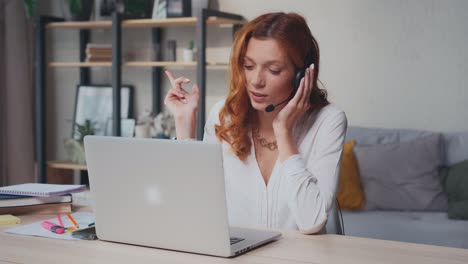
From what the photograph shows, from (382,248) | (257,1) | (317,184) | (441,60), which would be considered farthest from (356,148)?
(382,248)

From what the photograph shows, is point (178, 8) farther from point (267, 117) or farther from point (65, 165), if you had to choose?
point (267, 117)

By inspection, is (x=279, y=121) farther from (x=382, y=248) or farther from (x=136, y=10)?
(x=136, y=10)

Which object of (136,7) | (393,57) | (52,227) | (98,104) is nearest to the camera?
(52,227)

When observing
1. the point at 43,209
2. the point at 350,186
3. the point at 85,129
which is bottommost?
the point at 350,186

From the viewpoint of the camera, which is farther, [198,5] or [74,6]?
[74,6]

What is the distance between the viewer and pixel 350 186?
3.40m

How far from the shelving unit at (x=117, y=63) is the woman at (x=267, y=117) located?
72.6 inches

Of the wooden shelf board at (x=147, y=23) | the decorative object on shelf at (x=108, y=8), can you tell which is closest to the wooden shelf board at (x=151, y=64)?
the wooden shelf board at (x=147, y=23)

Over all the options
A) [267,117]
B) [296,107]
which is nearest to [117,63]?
[267,117]

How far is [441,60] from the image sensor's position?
370cm

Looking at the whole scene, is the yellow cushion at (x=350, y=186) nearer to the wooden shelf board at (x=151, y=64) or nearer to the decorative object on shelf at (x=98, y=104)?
the wooden shelf board at (x=151, y=64)

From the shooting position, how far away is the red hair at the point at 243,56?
201 centimetres

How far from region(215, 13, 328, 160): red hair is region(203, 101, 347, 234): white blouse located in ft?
0.15

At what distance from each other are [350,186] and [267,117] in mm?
1415
